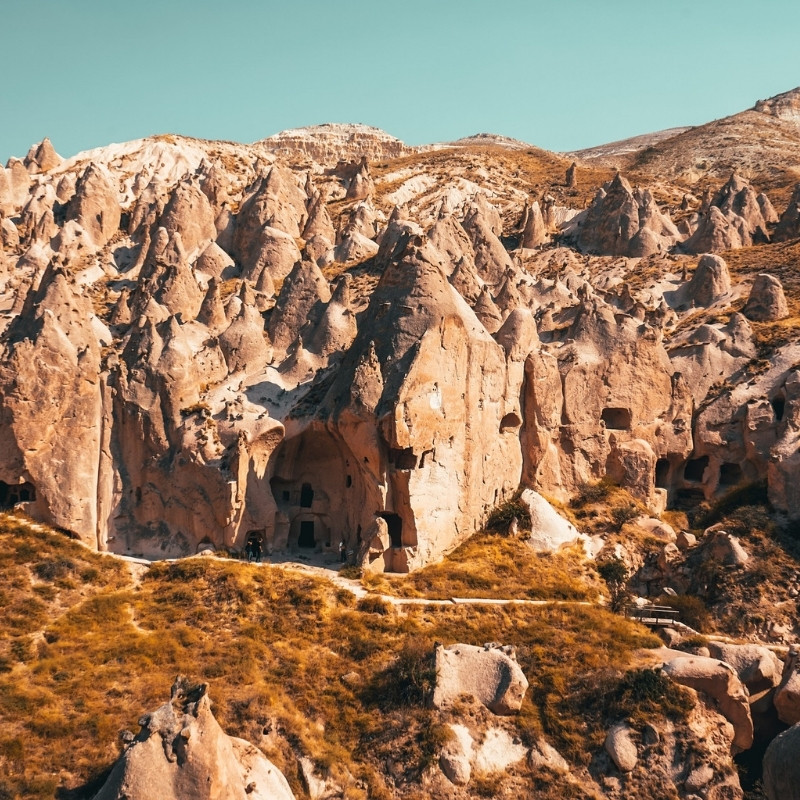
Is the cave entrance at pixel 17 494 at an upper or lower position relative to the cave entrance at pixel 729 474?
upper

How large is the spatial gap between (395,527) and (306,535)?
4.36 meters

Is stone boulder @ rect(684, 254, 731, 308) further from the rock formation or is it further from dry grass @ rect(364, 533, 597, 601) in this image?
dry grass @ rect(364, 533, 597, 601)

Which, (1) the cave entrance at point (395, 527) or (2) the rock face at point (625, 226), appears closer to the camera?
(1) the cave entrance at point (395, 527)

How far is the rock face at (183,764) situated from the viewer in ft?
67.7

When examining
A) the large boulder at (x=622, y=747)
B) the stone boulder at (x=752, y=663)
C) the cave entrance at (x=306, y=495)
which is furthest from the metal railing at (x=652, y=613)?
the cave entrance at (x=306, y=495)

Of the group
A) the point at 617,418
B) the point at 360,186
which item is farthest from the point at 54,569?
the point at 360,186

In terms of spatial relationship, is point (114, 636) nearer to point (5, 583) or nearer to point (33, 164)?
point (5, 583)

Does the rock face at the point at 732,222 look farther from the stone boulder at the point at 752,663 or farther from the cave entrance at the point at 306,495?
the stone boulder at the point at 752,663

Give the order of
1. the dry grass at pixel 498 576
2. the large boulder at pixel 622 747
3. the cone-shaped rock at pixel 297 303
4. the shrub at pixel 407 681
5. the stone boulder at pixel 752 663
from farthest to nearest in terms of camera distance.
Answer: the cone-shaped rock at pixel 297 303
the dry grass at pixel 498 576
the stone boulder at pixel 752 663
the shrub at pixel 407 681
the large boulder at pixel 622 747

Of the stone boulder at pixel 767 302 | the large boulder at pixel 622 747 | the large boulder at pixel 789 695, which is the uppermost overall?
the stone boulder at pixel 767 302

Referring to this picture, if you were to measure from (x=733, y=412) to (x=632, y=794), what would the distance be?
21662 millimetres

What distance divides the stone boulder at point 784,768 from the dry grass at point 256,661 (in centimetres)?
1277

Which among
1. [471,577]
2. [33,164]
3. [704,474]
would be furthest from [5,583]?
[33,164]

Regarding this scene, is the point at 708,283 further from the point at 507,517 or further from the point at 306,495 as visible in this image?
the point at 306,495
